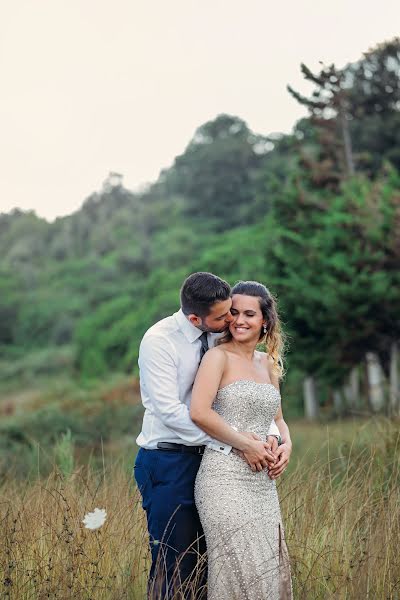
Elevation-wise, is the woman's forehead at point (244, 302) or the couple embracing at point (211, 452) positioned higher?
the woman's forehead at point (244, 302)

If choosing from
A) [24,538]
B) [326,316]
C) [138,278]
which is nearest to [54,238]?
[138,278]

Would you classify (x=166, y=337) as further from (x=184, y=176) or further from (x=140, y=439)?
(x=184, y=176)

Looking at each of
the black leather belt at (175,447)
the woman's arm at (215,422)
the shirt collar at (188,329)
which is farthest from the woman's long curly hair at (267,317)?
the black leather belt at (175,447)

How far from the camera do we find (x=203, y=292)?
5035mm

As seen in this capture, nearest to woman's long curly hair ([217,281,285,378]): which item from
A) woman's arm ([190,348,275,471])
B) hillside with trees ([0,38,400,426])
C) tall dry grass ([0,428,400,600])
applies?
woman's arm ([190,348,275,471])

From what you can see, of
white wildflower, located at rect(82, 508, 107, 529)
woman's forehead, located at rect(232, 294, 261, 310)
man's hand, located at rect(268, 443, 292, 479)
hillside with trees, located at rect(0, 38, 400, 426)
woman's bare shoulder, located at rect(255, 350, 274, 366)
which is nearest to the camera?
white wildflower, located at rect(82, 508, 107, 529)

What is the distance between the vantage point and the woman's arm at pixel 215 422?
4.99 m

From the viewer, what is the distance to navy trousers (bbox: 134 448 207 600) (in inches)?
199

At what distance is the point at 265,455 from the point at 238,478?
18 centimetres

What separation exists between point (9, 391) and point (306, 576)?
186 ft

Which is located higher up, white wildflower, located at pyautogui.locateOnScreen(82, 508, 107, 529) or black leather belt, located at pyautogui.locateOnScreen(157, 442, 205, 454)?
black leather belt, located at pyautogui.locateOnScreen(157, 442, 205, 454)

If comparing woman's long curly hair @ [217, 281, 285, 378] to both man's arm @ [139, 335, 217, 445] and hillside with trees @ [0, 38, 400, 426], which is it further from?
hillside with trees @ [0, 38, 400, 426]

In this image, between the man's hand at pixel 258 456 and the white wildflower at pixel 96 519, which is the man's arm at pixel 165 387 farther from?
the white wildflower at pixel 96 519

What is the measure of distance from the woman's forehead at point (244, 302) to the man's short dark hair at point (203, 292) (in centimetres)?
15
